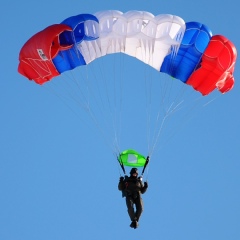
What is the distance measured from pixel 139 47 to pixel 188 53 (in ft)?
4.11

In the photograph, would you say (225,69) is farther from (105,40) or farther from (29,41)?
(29,41)

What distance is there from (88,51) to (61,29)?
1.46 m

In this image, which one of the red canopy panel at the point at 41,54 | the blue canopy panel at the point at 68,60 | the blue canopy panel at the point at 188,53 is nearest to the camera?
the red canopy panel at the point at 41,54

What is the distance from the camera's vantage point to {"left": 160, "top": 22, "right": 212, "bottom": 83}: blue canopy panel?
99.2 feet

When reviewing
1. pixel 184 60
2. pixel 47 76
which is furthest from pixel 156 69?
pixel 47 76

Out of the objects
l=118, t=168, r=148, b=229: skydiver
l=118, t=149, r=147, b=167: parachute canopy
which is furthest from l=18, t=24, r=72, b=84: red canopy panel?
l=118, t=168, r=148, b=229: skydiver

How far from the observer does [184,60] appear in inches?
1213

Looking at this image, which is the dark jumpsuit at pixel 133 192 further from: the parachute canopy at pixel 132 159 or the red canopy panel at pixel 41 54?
the red canopy panel at pixel 41 54

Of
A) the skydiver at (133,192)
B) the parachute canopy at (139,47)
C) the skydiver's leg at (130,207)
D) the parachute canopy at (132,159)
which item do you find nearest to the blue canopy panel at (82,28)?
the parachute canopy at (139,47)

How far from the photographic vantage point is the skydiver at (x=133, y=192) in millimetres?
29547

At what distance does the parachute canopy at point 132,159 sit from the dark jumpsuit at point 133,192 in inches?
26.6

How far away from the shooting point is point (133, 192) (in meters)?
29.5

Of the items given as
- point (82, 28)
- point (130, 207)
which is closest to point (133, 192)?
point (130, 207)

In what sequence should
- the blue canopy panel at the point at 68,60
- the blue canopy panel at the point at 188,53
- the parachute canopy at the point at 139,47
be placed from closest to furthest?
the parachute canopy at the point at 139,47 < the blue canopy panel at the point at 188,53 < the blue canopy panel at the point at 68,60
